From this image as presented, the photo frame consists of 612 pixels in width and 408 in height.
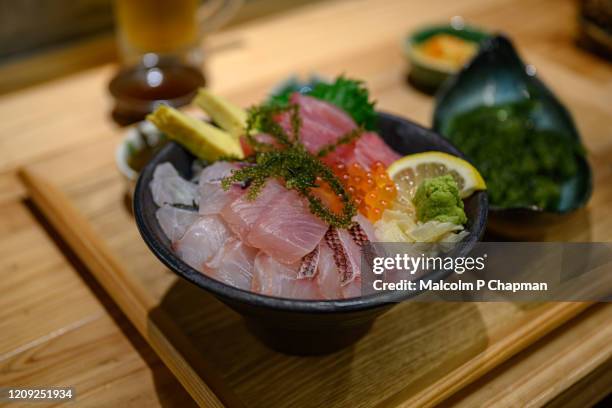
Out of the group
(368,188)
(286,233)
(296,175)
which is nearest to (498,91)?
(368,188)

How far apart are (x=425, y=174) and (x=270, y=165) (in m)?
0.32

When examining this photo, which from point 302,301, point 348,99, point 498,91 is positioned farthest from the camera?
point 498,91

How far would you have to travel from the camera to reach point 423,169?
119 cm

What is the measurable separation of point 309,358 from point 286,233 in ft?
1.05

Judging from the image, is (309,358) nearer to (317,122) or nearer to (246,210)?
(246,210)

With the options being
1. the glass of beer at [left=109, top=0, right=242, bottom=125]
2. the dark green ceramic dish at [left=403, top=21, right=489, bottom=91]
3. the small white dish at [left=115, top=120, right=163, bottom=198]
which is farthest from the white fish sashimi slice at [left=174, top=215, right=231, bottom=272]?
the dark green ceramic dish at [left=403, top=21, right=489, bottom=91]

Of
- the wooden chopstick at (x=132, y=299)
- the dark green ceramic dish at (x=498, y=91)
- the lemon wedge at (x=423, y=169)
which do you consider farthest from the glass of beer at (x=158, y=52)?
the lemon wedge at (x=423, y=169)

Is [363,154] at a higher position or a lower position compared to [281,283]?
higher

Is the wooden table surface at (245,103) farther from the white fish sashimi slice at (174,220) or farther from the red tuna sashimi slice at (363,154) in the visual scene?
the red tuna sashimi slice at (363,154)

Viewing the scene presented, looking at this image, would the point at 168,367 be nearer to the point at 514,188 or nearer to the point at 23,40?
the point at 514,188

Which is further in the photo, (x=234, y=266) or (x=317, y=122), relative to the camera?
(x=317, y=122)

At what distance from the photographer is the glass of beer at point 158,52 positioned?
75.8 inches

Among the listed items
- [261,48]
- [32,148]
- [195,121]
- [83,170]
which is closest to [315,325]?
[195,121]

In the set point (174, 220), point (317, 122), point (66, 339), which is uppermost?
point (317, 122)
